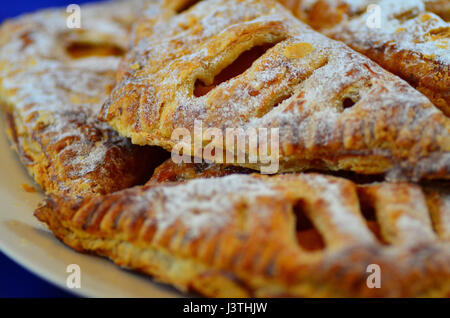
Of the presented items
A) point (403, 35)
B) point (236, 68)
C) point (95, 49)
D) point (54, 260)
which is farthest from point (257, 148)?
point (95, 49)

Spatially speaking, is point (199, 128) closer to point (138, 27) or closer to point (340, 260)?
point (340, 260)

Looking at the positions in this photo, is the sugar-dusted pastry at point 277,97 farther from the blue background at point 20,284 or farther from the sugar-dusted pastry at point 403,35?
the blue background at point 20,284

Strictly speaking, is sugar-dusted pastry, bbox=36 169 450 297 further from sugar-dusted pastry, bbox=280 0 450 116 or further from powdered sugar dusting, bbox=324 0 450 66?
powdered sugar dusting, bbox=324 0 450 66

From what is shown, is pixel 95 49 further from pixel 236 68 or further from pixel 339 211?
pixel 339 211

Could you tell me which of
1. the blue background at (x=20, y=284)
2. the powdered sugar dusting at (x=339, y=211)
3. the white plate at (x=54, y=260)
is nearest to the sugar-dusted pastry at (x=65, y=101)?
the white plate at (x=54, y=260)

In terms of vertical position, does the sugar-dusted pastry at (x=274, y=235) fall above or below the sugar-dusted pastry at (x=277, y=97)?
below

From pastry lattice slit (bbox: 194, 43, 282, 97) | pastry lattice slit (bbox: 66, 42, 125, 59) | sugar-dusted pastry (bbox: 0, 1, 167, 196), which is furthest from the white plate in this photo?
pastry lattice slit (bbox: 66, 42, 125, 59)
